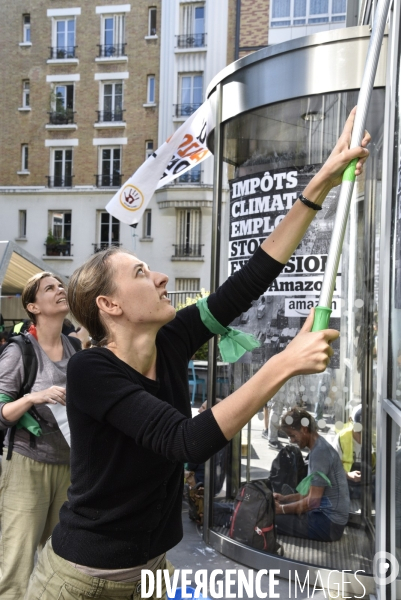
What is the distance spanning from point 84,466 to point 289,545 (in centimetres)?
281

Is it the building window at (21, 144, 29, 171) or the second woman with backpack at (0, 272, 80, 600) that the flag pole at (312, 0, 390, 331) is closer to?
the second woman with backpack at (0, 272, 80, 600)

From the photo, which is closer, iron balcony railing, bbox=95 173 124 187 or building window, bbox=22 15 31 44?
iron balcony railing, bbox=95 173 124 187

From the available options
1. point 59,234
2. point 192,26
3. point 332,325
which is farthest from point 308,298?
point 192,26

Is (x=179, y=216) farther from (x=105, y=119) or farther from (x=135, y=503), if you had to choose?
(x=135, y=503)

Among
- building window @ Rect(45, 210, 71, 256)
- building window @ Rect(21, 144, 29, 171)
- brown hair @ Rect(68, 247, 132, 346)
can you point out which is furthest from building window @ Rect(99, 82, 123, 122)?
brown hair @ Rect(68, 247, 132, 346)

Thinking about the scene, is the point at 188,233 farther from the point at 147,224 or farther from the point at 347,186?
the point at 347,186

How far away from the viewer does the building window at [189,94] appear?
95.5 feet

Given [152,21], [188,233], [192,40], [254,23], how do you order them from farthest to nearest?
1. [152,21]
2. [192,40]
3. [188,233]
4. [254,23]

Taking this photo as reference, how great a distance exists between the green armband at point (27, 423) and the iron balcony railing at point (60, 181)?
28562mm

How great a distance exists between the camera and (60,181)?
1227 inches

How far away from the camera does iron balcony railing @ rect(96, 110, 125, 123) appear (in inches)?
1203

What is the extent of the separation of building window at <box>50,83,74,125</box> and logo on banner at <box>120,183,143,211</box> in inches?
1064

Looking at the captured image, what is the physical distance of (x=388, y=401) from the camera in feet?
8.88

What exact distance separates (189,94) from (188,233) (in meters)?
6.17
